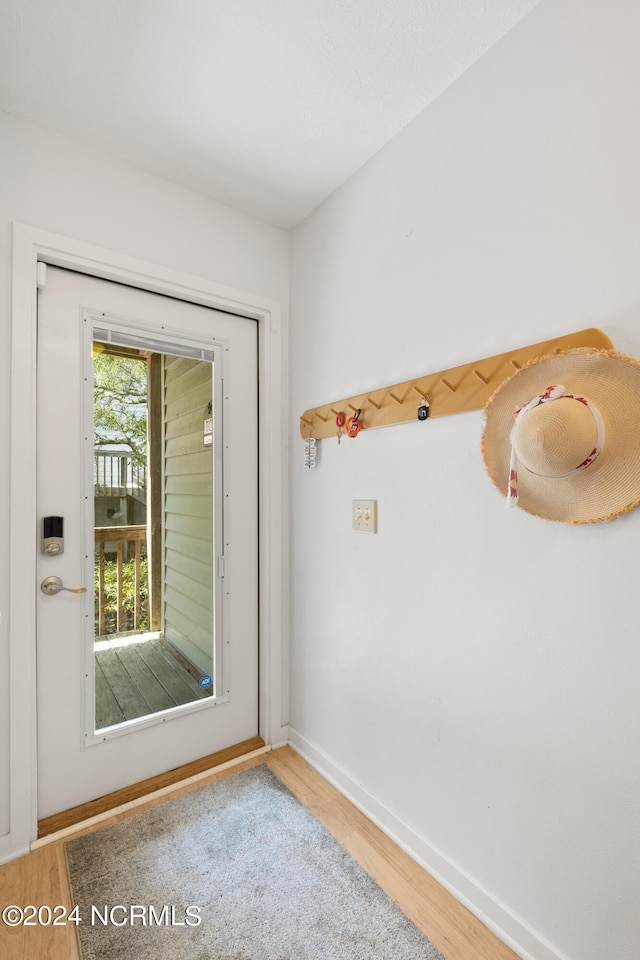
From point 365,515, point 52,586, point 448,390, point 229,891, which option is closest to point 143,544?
point 52,586

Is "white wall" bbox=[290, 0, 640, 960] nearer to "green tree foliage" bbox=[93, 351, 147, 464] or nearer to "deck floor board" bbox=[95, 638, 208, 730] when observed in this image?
"deck floor board" bbox=[95, 638, 208, 730]

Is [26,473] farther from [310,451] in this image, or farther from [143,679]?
[310,451]

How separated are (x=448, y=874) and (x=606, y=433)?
1.32m

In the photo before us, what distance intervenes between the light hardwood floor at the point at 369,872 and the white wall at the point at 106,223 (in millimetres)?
185

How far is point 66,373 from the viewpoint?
161 cm

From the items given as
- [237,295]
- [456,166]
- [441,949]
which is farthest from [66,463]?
[441,949]

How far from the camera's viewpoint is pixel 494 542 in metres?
1.22

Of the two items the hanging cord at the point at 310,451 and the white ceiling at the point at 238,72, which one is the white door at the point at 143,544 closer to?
the hanging cord at the point at 310,451

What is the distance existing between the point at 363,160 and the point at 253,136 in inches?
15.8

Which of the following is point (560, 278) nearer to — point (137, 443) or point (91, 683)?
point (137, 443)

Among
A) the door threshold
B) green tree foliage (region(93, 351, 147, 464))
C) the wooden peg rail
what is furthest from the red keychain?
the door threshold

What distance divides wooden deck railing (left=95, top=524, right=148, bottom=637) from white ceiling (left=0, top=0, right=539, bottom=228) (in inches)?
54.5

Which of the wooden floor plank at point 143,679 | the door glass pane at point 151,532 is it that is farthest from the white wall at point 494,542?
the wooden floor plank at point 143,679

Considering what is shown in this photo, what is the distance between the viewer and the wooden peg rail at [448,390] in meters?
1.07
